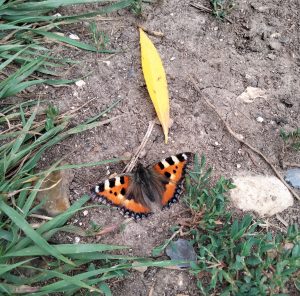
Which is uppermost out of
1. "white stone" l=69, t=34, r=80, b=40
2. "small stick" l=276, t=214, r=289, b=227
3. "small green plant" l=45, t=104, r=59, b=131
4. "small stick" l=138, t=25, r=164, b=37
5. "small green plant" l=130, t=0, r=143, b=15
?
"small green plant" l=130, t=0, r=143, b=15

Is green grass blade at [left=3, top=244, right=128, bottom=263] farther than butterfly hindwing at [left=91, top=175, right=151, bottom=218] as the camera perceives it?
No

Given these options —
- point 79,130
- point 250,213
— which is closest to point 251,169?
point 250,213

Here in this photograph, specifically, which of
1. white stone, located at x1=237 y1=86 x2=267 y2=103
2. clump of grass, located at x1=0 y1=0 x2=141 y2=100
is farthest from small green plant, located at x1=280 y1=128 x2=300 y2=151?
clump of grass, located at x1=0 y1=0 x2=141 y2=100

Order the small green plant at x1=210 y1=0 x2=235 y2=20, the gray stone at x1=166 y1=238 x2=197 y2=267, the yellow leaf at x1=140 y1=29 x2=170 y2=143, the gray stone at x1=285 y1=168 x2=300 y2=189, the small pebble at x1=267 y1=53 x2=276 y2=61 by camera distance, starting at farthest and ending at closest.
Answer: the small green plant at x1=210 y1=0 x2=235 y2=20 < the small pebble at x1=267 y1=53 x2=276 y2=61 < the yellow leaf at x1=140 y1=29 x2=170 y2=143 < the gray stone at x1=285 y1=168 x2=300 y2=189 < the gray stone at x1=166 y1=238 x2=197 y2=267

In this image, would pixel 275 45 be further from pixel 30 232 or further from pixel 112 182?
pixel 30 232

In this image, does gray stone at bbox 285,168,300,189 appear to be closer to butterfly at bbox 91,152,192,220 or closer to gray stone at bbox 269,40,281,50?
butterfly at bbox 91,152,192,220

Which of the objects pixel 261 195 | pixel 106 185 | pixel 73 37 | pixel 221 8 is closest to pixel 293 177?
pixel 261 195

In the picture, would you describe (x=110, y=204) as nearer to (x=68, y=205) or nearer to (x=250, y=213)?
(x=68, y=205)
